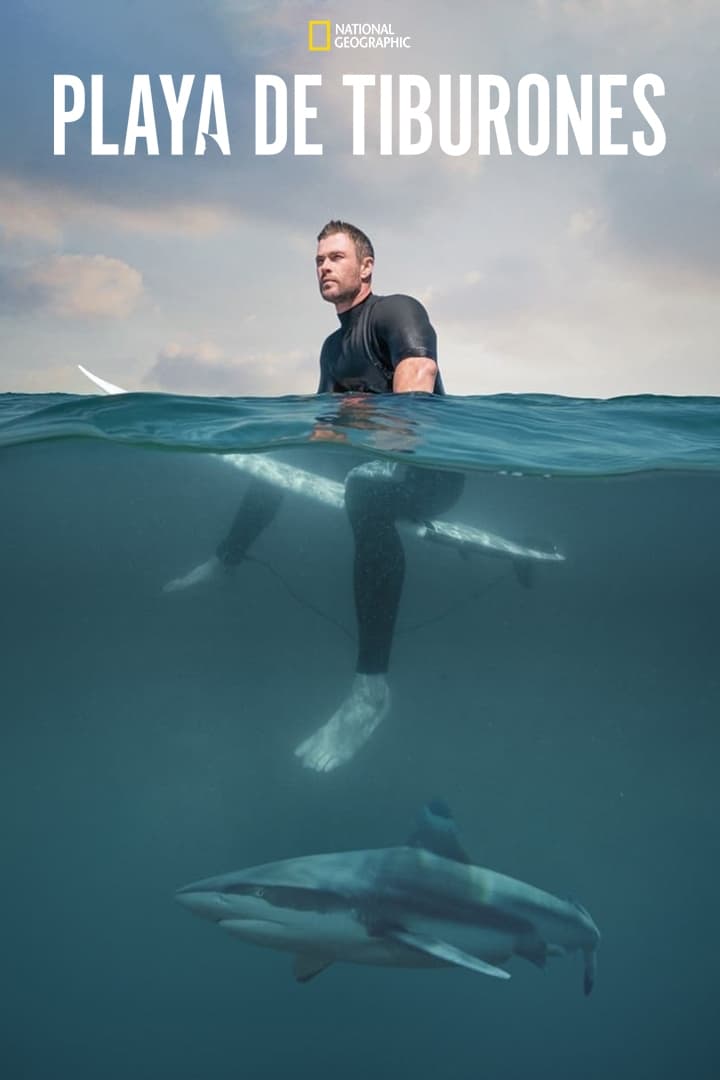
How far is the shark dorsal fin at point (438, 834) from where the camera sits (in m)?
5.52

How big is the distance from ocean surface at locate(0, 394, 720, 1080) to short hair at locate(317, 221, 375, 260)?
1364 mm

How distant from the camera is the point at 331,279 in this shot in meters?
6.84

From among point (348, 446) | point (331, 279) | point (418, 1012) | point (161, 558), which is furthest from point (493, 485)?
point (418, 1012)

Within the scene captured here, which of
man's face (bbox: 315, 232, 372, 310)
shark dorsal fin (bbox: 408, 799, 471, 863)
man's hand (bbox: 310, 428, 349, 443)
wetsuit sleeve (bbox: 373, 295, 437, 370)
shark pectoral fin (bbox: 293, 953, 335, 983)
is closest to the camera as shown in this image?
shark pectoral fin (bbox: 293, 953, 335, 983)

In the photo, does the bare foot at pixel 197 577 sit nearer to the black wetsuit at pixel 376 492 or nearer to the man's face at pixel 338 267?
the black wetsuit at pixel 376 492

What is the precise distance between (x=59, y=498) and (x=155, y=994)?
9288 millimetres

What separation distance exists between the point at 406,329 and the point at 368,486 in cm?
206

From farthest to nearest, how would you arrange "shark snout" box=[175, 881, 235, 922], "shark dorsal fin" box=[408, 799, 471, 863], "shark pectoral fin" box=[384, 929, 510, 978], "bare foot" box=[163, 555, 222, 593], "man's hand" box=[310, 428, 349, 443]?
"bare foot" box=[163, 555, 222, 593]
"man's hand" box=[310, 428, 349, 443]
"shark dorsal fin" box=[408, 799, 471, 863]
"shark snout" box=[175, 881, 235, 922]
"shark pectoral fin" box=[384, 929, 510, 978]

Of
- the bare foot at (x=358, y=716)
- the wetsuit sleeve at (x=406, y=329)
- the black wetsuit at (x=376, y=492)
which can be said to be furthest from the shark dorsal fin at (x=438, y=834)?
the wetsuit sleeve at (x=406, y=329)

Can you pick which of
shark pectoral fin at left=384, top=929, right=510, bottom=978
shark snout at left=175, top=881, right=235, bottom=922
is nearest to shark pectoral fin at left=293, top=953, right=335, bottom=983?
shark pectoral fin at left=384, top=929, right=510, bottom=978

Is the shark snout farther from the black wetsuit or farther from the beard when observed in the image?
the beard

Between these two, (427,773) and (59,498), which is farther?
(427,773)

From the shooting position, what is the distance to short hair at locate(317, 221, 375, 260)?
6.88m

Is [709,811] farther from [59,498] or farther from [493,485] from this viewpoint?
[59,498]
